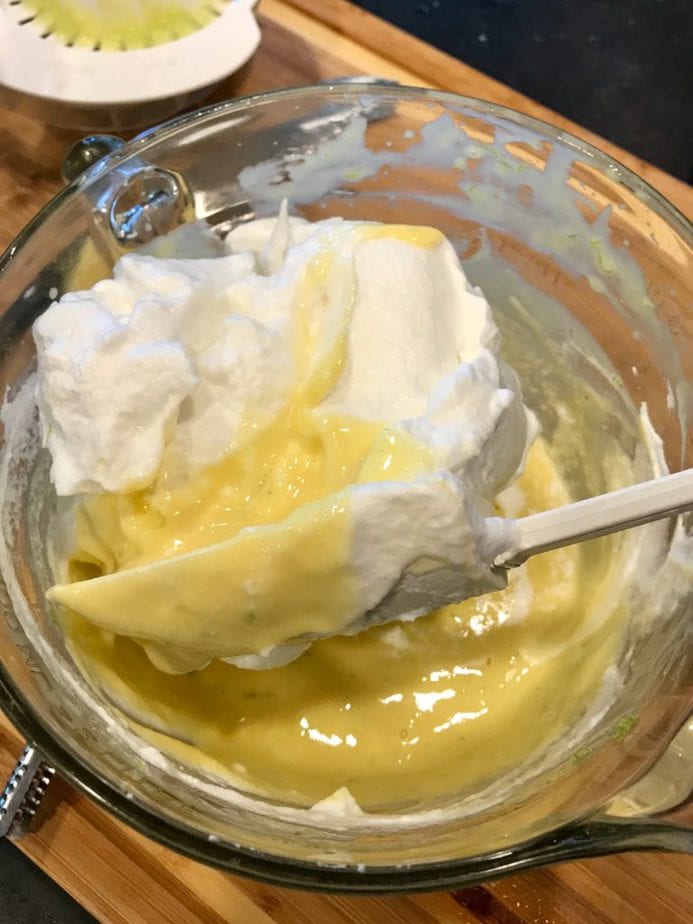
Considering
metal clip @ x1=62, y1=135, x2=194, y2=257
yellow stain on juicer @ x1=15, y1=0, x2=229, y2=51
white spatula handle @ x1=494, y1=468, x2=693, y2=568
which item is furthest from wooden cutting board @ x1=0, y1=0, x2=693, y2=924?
yellow stain on juicer @ x1=15, y1=0, x2=229, y2=51

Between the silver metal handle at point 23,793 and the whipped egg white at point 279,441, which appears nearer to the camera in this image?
the whipped egg white at point 279,441

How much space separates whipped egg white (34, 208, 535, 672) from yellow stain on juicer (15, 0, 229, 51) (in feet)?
1.83

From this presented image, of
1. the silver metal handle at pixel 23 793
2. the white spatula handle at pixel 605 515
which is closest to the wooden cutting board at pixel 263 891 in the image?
the silver metal handle at pixel 23 793

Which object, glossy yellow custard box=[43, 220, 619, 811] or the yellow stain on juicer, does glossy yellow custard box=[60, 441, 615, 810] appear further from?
the yellow stain on juicer

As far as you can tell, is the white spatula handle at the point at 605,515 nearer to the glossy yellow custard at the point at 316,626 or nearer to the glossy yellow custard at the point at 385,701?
the glossy yellow custard at the point at 316,626

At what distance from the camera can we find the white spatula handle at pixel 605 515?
2.52ft

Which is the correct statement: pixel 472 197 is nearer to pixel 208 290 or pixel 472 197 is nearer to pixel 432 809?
pixel 208 290

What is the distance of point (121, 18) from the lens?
1.27m

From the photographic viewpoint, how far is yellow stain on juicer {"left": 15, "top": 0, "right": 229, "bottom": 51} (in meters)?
1.25

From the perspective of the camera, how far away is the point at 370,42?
1322mm

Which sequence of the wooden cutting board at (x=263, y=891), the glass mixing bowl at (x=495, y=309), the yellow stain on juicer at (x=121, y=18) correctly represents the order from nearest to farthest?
the glass mixing bowl at (x=495, y=309)
the wooden cutting board at (x=263, y=891)
the yellow stain on juicer at (x=121, y=18)

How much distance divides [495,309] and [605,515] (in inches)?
16.7

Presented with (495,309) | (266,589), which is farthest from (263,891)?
(495,309)

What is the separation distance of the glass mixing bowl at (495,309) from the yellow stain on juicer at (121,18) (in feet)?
0.66
